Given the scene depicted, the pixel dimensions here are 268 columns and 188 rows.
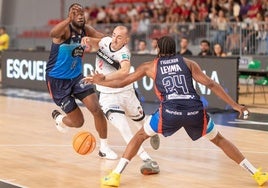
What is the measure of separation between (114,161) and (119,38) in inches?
68.6

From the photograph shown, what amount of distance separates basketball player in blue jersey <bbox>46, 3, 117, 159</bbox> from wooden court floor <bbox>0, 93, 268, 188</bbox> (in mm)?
506

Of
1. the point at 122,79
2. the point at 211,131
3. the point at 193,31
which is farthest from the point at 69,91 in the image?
the point at 193,31

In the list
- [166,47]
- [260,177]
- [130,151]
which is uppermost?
[166,47]

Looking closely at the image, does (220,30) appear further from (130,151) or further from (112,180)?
(112,180)

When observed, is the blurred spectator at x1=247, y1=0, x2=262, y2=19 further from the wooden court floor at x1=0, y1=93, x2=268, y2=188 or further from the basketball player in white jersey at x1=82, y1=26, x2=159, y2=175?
the basketball player in white jersey at x1=82, y1=26, x2=159, y2=175

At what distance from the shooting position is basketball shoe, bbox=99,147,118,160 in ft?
32.4

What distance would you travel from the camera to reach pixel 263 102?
703 inches

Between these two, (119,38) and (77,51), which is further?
(77,51)

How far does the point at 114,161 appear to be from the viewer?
32.0 feet

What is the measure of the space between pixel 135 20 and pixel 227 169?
1866 cm

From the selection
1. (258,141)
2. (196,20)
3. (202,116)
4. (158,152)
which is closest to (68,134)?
(158,152)

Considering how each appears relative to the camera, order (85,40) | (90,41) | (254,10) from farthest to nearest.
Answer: (254,10) → (90,41) → (85,40)

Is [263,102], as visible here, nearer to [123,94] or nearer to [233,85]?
[233,85]

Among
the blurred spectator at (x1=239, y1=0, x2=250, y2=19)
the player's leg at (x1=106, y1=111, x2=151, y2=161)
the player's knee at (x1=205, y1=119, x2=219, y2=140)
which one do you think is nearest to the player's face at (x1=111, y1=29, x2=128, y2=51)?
the player's leg at (x1=106, y1=111, x2=151, y2=161)
